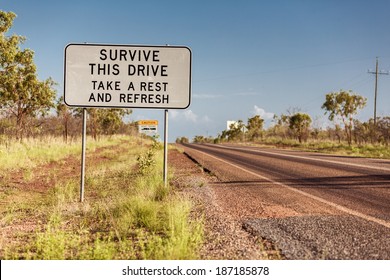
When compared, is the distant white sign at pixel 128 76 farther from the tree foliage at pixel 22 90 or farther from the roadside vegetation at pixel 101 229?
the tree foliage at pixel 22 90

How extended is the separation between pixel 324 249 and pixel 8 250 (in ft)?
10.9

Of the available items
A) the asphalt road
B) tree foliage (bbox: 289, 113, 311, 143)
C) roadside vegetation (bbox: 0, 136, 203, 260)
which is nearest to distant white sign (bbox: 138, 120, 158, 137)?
the asphalt road

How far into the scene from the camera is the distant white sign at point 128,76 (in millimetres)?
7148

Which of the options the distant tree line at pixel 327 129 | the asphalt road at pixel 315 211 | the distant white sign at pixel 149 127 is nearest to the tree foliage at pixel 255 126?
the distant tree line at pixel 327 129

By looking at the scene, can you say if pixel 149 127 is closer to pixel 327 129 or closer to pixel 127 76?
pixel 127 76

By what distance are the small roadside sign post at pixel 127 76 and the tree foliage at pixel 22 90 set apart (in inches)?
509

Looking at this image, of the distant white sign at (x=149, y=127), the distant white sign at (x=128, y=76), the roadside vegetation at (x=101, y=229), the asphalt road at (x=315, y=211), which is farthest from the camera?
the distant white sign at (x=149, y=127)

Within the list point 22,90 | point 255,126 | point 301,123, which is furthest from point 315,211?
point 255,126

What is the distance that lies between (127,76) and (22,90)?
61.8 feet

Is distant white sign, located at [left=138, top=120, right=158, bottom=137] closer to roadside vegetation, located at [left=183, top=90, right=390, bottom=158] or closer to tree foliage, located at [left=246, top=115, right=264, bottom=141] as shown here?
roadside vegetation, located at [left=183, top=90, right=390, bottom=158]

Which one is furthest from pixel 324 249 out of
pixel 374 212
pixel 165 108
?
pixel 165 108

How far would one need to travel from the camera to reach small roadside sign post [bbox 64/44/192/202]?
7.15m

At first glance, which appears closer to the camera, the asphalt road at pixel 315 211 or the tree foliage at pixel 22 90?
the asphalt road at pixel 315 211

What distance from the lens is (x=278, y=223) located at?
5.12 meters
